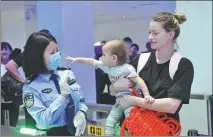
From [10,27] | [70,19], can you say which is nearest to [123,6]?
[10,27]

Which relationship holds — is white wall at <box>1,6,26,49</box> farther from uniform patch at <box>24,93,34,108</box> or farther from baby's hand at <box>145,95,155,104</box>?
baby's hand at <box>145,95,155,104</box>

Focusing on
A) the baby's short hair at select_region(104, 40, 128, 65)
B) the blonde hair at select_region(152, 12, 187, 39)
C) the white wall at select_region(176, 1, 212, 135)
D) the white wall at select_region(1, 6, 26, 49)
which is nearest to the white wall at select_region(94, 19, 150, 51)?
the white wall at select_region(1, 6, 26, 49)

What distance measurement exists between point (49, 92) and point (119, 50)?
0.44 metres

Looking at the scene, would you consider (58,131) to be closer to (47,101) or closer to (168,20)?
(47,101)

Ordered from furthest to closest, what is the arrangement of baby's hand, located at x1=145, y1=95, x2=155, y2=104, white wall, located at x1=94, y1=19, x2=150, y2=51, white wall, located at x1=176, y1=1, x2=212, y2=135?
white wall, located at x1=94, y1=19, x2=150, y2=51 < white wall, located at x1=176, y1=1, x2=212, y2=135 < baby's hand, located at x1=145, y1=95, x2=155, y2=104

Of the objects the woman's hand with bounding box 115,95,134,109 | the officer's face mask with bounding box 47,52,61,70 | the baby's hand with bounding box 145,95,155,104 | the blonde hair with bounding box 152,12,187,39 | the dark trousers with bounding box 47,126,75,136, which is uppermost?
the blonde hair with bounding box 152,12,187,39

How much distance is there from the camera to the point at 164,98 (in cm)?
→ 169

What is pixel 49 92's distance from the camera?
1830 mm

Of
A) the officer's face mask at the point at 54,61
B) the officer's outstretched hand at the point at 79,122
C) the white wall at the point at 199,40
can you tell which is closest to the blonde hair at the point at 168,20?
the officer's face mask at the point at 54,61

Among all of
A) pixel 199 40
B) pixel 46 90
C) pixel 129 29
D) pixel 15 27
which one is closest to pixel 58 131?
pixel 46 90

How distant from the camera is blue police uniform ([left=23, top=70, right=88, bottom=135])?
1.75 m

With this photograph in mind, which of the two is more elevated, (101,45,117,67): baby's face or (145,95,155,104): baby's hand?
(101,45,117,67): baby's face

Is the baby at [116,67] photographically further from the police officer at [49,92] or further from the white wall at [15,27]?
the white wall at [15,27]

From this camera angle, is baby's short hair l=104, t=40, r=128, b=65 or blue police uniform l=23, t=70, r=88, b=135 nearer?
blue police uniform l=23, t=70, r=88, b=135
